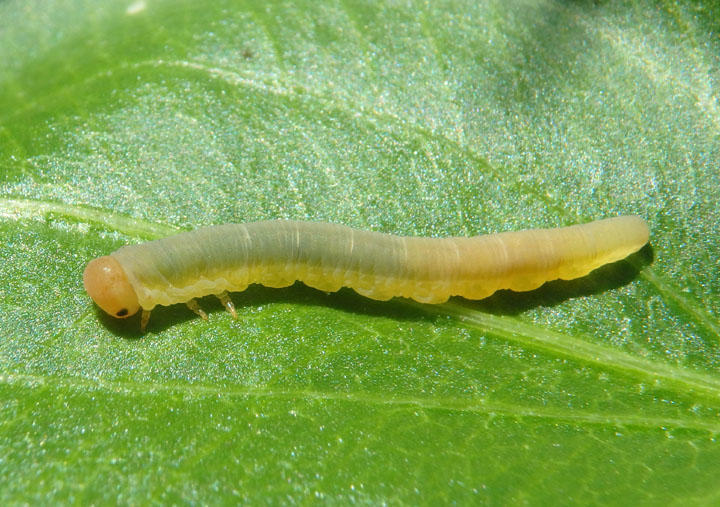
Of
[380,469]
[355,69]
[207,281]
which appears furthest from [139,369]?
[355,69]

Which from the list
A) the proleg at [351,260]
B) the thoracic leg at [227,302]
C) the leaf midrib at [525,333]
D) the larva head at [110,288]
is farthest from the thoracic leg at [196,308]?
the leaf midrib at [525,333]

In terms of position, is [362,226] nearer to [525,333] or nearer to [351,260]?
[351,260]

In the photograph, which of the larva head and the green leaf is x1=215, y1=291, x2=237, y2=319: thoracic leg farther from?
the larva head

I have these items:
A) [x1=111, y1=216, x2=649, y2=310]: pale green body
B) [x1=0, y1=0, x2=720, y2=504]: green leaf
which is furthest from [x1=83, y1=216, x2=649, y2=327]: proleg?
[x1=0, y1=0, x2=720, y2=504]: green leaf

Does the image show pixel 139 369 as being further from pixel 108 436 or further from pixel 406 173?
pixel 406 173

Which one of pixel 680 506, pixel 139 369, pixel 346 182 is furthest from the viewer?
pixel 346 182

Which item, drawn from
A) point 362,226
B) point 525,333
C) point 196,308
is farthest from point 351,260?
point 525,333
